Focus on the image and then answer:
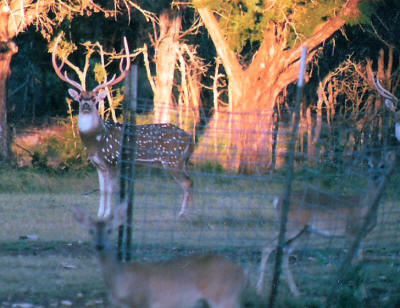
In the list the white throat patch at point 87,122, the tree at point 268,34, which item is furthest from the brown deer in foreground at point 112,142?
the tree at point 268,34

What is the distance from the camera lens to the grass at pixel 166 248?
6363 millimetres

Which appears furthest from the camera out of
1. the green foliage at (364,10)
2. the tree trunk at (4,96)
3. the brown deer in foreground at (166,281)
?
the tree trunk at (4,96)

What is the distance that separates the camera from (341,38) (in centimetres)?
2002

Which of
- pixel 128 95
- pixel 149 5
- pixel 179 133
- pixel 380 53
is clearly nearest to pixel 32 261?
pixel 128 95

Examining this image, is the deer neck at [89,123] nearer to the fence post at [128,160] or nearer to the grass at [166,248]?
the grass at [166,248]

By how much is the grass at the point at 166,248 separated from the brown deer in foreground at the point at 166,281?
736 millimetres

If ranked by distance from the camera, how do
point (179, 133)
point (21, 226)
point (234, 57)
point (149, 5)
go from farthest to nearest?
point (149, 5), point (234, 57), point (179, 133), point (21, 226)

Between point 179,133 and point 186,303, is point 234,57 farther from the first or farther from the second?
point 186,303

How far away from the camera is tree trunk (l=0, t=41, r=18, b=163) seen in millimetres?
15586

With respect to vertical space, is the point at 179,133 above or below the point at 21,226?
A: above

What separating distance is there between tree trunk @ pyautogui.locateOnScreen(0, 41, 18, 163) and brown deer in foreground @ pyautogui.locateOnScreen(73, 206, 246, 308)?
1073 centimetres

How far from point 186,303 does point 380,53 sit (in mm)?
16662

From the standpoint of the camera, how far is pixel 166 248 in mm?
8242

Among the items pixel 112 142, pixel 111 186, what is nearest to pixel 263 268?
pixel 111 186
